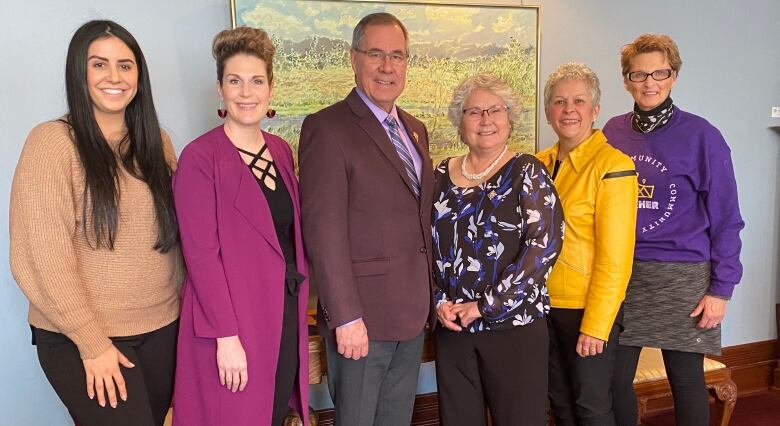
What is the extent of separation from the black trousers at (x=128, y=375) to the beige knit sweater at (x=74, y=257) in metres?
0.04

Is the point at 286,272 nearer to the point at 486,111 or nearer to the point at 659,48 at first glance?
the point at 486,111

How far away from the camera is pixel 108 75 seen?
1488 mm

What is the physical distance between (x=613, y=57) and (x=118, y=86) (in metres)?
2.52

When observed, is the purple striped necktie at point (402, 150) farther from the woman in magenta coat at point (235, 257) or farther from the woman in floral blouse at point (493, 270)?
the woman in magenta coat at point (235, 257)

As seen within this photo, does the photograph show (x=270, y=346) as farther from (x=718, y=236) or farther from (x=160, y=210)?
(x=718, y=236)

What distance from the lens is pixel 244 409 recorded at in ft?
5.11

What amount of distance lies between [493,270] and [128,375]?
1.08 metres

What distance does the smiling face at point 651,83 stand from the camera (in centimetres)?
204

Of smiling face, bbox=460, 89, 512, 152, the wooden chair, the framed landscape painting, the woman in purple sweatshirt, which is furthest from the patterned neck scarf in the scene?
the wooden chair

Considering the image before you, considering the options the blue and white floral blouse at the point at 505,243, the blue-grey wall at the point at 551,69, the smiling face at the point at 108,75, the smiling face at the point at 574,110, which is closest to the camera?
the smiling face at the point at 108,75

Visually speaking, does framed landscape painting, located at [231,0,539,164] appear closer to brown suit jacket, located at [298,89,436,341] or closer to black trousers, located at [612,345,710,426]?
brown suit jacket, located at [298,89,436,341]

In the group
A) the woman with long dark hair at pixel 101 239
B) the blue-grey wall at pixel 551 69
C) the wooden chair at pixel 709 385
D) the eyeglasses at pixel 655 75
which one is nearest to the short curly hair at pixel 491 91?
the eyeglasses at pixel 655 75

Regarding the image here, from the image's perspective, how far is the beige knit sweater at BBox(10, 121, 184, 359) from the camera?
137 cm

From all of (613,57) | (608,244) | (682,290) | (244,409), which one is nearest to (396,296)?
(244,409)
